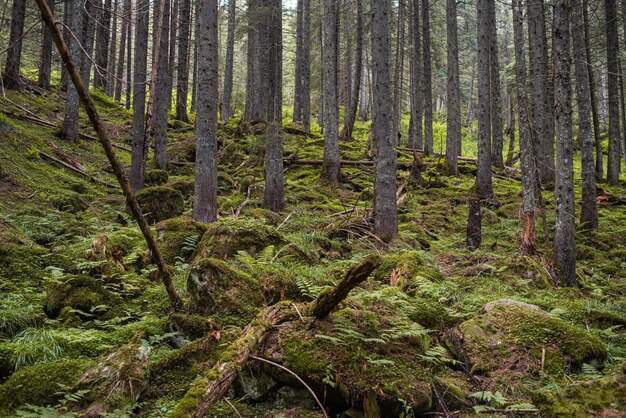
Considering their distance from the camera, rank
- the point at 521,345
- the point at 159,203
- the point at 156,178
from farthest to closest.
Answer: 1. the point at 156,178
2. the point at 159,203
3. the point at 521,345

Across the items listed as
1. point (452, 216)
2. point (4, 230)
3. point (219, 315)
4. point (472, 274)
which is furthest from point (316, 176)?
point (219, 315)

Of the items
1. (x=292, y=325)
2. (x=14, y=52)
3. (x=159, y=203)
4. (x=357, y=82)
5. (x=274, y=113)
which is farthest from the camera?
(x=357, y=82)

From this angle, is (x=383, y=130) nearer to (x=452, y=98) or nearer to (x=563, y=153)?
(x=563, y=153)

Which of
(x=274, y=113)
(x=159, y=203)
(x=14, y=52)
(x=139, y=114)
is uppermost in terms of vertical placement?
(x=14, y=52)

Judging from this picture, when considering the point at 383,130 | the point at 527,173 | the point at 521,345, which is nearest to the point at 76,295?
the point at 521,345

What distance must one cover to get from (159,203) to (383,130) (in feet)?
18.3

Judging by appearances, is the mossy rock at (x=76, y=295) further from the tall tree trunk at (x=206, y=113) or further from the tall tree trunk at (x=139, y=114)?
the tall tree trunk at (x=139, y=114)

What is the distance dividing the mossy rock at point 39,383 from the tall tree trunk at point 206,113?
608 cm

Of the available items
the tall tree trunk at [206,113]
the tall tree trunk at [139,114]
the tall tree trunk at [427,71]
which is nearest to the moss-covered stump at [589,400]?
the tall tree trunk at [206,113]

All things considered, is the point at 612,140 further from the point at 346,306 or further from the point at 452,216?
the point at 346,306

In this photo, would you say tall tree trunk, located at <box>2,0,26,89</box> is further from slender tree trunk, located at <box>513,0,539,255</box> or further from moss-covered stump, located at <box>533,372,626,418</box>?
moss-covered stump, located at <box>533,372,626,418</box>

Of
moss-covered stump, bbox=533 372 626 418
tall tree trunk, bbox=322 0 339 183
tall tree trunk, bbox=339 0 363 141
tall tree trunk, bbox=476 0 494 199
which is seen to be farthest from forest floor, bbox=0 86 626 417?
tall tree trunk, bbox=339 0 363 141

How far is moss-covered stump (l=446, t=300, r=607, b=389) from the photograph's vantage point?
4.14m

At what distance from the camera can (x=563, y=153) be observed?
7.98 meters
